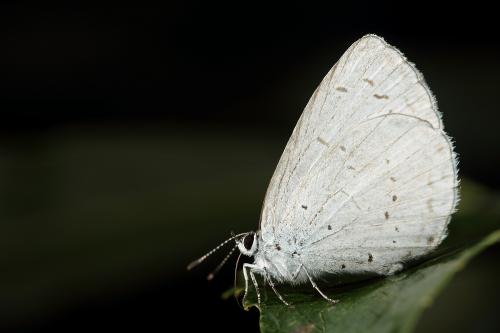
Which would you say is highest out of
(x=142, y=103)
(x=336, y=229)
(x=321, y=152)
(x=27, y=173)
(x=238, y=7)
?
(x=238, y=7)

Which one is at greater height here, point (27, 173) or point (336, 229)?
point (27, 173)

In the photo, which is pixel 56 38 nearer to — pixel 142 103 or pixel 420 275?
pixel 142 103

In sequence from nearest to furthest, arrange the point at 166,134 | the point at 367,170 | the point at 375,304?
the point at 375,304 < the point at 367,170 < the point at 166,134

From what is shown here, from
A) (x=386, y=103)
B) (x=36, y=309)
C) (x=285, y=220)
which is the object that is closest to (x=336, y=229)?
(x=285, y=220)

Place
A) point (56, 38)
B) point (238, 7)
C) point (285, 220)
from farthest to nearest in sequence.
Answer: point (238, 7), point (56, 38), point (285, 220)

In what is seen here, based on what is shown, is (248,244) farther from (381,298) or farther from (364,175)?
(381,298)

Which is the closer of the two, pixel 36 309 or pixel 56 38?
pixel 36 309

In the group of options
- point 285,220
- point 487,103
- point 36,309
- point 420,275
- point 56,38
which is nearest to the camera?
point 420,275

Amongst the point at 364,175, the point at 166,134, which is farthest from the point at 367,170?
the point at 166,134
